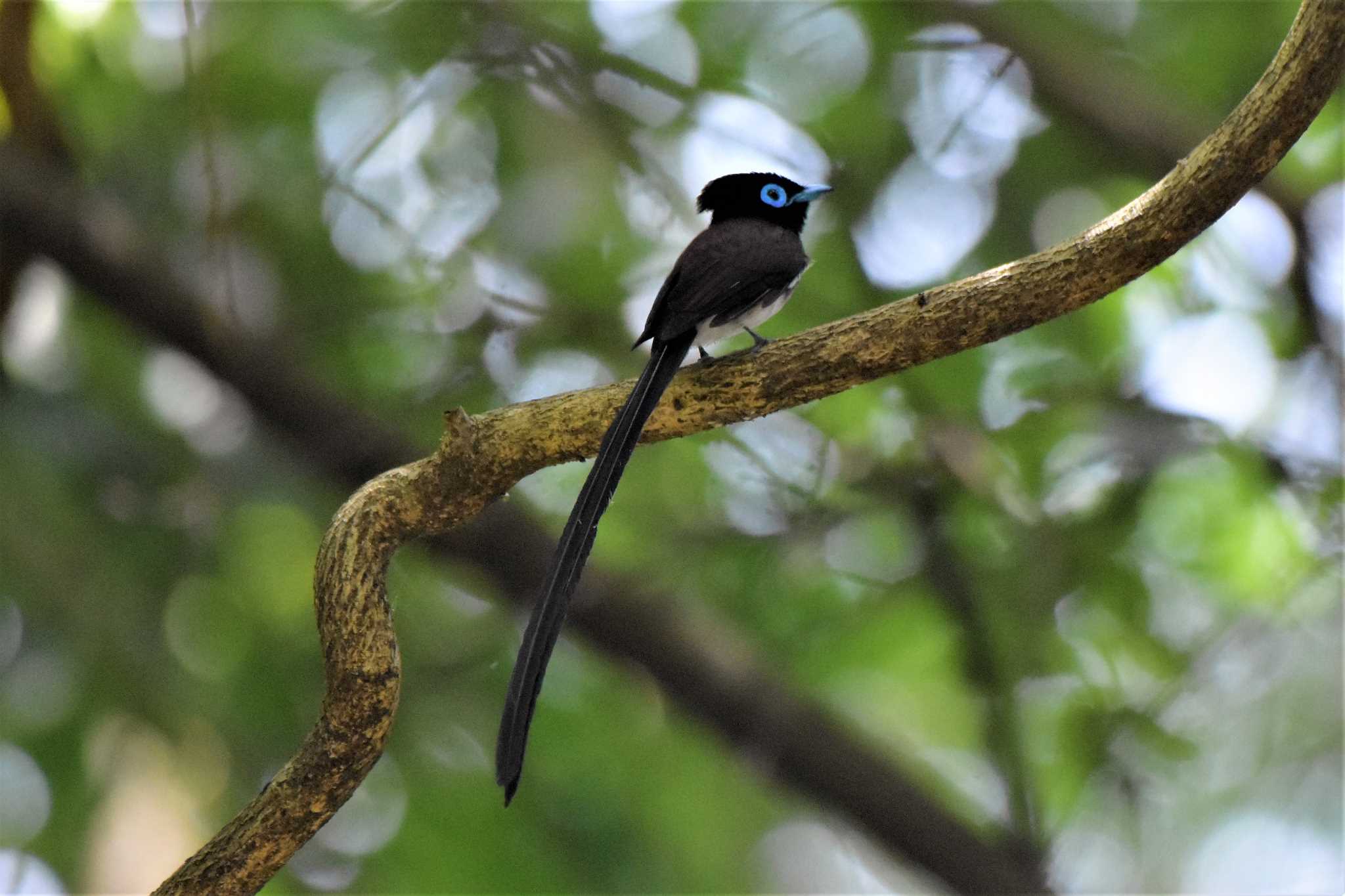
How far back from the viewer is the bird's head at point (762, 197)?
370 cm

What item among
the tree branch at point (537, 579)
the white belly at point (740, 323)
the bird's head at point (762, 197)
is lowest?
the tree branch at point (537, 579)

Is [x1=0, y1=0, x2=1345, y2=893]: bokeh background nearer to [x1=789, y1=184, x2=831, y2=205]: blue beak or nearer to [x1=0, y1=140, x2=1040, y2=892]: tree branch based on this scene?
[x1=0, y1=140, x2=1040, y2=892]: tree branch

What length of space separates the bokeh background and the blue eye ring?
1124mm

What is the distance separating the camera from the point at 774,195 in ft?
12.1

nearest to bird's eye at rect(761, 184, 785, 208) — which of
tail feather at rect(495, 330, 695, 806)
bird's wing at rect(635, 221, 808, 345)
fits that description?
bird's wing at rect(635, 221, 808, 345)

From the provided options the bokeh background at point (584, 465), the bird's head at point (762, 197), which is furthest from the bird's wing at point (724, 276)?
the bokeh background at point (584, 465)

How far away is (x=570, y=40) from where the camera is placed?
512cm

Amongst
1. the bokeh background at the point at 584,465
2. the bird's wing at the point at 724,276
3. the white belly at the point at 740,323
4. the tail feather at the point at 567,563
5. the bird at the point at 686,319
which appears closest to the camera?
the tail feather at the point at 567,563

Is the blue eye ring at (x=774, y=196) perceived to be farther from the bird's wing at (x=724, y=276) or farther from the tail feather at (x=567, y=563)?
the tail feather at (x=567, y=563)

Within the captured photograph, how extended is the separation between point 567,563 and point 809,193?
1.66 meters

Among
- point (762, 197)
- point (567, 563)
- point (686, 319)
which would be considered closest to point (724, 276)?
point (686, 319)

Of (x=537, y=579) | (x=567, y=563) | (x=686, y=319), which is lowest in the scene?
(x=537, y=579)

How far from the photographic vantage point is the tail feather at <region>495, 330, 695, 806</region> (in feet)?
7.13

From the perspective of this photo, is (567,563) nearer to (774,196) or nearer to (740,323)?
(740,323)
